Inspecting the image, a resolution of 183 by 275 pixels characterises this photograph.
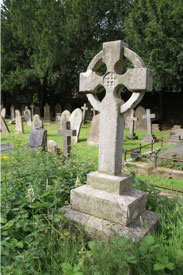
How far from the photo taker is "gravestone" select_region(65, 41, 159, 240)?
2.26 meters

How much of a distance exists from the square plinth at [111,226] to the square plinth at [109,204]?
2.2 inches

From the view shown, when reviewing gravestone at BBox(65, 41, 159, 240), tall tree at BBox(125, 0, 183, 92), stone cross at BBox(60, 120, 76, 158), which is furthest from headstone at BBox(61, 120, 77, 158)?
tall tree at BBox(125, 0, 183, 92)

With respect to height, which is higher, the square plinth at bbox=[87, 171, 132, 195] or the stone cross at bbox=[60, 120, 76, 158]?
the stone cross at bbox=[60, 120, 76, 158]

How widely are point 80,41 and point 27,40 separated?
15.5 ft

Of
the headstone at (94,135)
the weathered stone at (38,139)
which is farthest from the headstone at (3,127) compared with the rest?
the weathered stone at (38,139)

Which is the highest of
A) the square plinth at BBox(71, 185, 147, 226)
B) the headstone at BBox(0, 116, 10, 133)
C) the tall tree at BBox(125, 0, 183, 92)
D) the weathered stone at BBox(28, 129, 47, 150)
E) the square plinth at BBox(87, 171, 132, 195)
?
the tall tree at BBox(125, 0, 183, 92)

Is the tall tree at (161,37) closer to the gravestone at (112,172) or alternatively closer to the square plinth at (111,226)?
the gravestone at (112,172)

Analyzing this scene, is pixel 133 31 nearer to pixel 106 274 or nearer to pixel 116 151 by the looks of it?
pixel 116 151

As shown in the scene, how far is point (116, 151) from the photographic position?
8.28 feet

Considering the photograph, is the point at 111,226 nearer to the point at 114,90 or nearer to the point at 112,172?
the point at 112,172

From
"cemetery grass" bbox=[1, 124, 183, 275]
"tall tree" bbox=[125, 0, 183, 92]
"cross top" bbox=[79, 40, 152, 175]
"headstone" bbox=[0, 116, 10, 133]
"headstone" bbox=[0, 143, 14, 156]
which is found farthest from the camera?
"headstone" bbox=[0, 116, 10, 133]

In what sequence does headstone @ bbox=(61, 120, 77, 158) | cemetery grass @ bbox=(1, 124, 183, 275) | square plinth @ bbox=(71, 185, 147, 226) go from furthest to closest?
headstone @ bbox=(61, 120, 77, 158) → square plinth @ bbox=(71, 185, 147, 226) → cemetery grass @ bbox=(1, 124, 183, 275)

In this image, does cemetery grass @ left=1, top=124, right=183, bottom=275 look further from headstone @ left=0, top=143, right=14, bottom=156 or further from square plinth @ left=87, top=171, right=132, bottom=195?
headstone @ left=0, top=143, right=14, bottom=156

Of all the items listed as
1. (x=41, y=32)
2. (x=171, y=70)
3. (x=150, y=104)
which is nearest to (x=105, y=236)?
(x=171, y=70)
